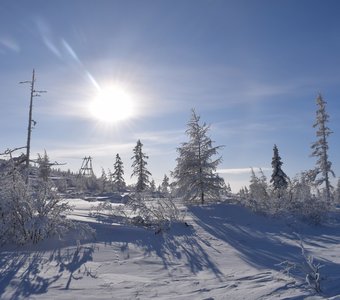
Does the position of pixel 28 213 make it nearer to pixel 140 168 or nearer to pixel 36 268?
pixel 36 268

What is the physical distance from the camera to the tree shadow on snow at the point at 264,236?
360 inches

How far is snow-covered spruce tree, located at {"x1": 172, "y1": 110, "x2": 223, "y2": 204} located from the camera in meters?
23.7

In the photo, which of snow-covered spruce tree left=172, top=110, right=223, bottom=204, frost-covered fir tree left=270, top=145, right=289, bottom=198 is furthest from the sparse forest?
frost-covered fir tree left=270, top=145, right=289, bottom=198

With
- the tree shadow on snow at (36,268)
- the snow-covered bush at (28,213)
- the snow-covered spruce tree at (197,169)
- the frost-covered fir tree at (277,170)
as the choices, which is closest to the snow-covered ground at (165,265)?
the tree shadow on snow at (36,268)

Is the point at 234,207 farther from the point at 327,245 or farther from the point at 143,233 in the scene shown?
the point at 143,233

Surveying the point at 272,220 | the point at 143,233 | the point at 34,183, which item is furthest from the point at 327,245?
the point at 34,183

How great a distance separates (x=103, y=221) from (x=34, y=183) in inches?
114

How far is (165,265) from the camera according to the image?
368 inches

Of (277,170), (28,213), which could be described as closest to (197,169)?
(28,213)

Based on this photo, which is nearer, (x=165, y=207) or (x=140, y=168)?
(x=165, y=207)

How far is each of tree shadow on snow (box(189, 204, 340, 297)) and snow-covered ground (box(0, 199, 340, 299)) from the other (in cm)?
3

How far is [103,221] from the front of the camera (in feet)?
45.6

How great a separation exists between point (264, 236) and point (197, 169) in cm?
983

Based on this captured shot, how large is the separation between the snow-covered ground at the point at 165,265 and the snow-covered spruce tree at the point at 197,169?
8422 millimetres
